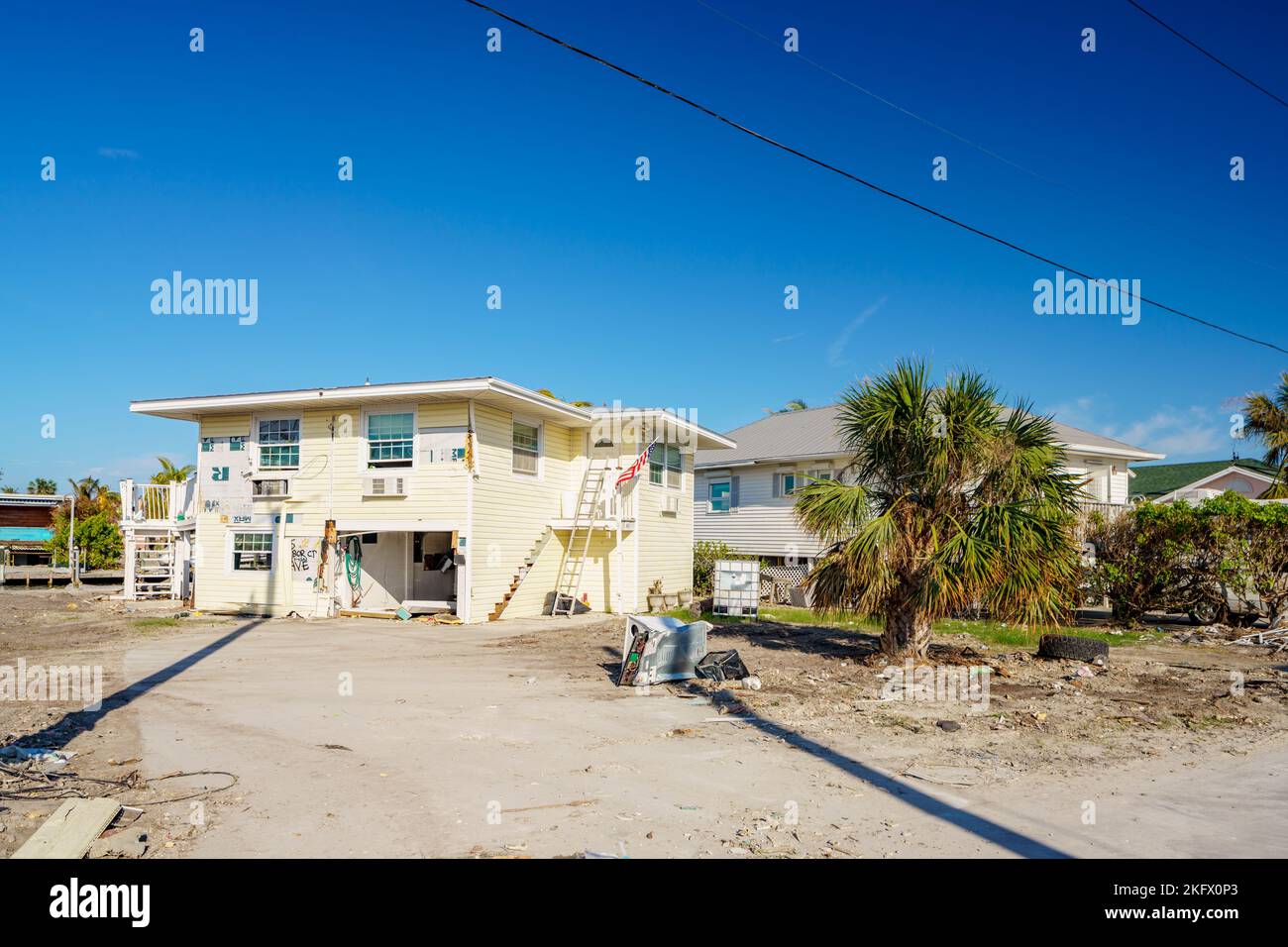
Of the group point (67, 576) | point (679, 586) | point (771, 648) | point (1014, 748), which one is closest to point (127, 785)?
point (1014, 748)

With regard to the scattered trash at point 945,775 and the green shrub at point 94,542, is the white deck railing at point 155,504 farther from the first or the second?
the scattered trash at point 945,775

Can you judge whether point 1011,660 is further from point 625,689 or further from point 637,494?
point 637,494

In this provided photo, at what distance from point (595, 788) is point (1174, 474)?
166 feet

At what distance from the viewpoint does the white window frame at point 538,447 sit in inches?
895

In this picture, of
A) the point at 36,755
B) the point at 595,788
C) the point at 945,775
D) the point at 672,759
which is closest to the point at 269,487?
the point at 36,755

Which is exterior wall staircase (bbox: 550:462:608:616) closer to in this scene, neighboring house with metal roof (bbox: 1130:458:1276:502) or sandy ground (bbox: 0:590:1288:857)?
sandy ground (bbox: 0:590:1288:857)

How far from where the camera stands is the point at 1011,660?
14.4 m

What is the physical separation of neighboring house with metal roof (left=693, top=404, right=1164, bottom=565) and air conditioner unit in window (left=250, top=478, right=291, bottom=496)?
14490mm

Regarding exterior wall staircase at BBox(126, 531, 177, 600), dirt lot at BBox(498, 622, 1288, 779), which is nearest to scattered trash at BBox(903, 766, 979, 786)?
dirt lot at BBox(498, 622, 1288, 779)

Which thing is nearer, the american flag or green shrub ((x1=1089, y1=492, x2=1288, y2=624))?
green shrub ((x1=1089, y1=492, x2=1288, y2=624))

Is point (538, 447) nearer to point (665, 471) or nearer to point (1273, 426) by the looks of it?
point (665, 471)

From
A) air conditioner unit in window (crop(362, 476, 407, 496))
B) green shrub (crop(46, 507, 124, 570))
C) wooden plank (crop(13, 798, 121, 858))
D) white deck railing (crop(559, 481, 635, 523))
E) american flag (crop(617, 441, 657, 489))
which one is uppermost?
american flag (crop(617, 441, 657, 489))

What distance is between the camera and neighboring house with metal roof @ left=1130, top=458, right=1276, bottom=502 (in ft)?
145

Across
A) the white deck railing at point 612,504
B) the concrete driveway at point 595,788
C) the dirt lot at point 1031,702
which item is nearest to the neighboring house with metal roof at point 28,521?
the white deck railing at point 612,504
